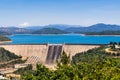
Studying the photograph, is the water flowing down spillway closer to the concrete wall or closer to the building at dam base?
the building at dam base

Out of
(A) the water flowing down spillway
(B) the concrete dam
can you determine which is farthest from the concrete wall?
(A) the water flowing down spillway

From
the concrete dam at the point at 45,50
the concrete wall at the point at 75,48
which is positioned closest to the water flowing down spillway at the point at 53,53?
the concrete dam at the point at 45,50

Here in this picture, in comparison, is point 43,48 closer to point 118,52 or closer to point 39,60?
point 39,60

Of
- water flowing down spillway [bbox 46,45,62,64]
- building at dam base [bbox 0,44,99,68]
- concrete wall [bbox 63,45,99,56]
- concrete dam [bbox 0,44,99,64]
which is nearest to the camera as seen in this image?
water flowing down spillway [bbox 46,45,62,64]

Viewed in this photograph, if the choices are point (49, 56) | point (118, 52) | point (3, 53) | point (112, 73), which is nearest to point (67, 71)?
point (112, 73)

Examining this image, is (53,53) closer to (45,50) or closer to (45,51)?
(45,51)

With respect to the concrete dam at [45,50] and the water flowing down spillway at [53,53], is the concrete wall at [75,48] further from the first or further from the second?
the water flowing down spillway at [53,53]

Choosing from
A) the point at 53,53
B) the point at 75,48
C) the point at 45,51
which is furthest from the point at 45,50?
the point at 75,48
